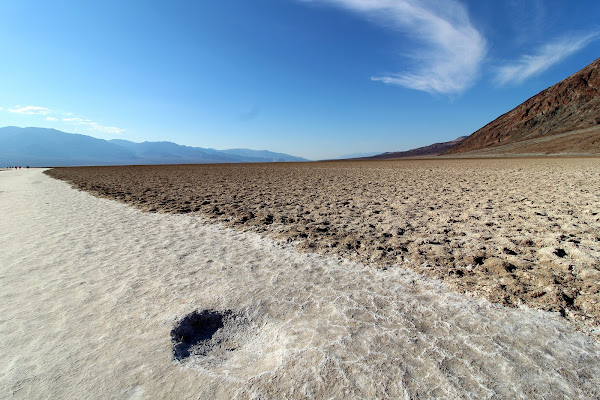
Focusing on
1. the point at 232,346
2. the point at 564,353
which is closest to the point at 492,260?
the point at 564,353

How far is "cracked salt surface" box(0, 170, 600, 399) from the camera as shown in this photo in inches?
82.0

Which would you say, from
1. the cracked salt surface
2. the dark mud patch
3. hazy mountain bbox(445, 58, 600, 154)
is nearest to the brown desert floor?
the cracked salt surface

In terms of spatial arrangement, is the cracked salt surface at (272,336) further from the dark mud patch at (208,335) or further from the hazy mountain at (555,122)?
the hazy mountain at (555,122)

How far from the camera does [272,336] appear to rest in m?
2.72

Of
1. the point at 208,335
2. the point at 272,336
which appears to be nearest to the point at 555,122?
the point at 272,336

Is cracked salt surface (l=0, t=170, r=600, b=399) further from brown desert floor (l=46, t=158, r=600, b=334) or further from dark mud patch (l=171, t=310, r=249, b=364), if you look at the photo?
brown desert floor (l=46, t=158, r=600, b=334)

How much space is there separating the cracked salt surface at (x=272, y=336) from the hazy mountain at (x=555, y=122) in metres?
60.6

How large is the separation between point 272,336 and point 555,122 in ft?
306

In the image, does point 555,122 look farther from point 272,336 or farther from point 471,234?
point 272,336

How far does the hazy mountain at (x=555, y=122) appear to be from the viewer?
5341 centimetres

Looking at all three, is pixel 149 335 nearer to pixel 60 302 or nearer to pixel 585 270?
pixel 60 302

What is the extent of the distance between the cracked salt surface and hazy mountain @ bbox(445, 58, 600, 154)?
60.6 metres

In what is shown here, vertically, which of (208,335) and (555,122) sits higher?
(555,122)

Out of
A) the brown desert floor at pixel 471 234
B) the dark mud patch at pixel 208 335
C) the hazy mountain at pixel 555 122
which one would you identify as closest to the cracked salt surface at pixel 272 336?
the dark mud patch at pixel 208 335
